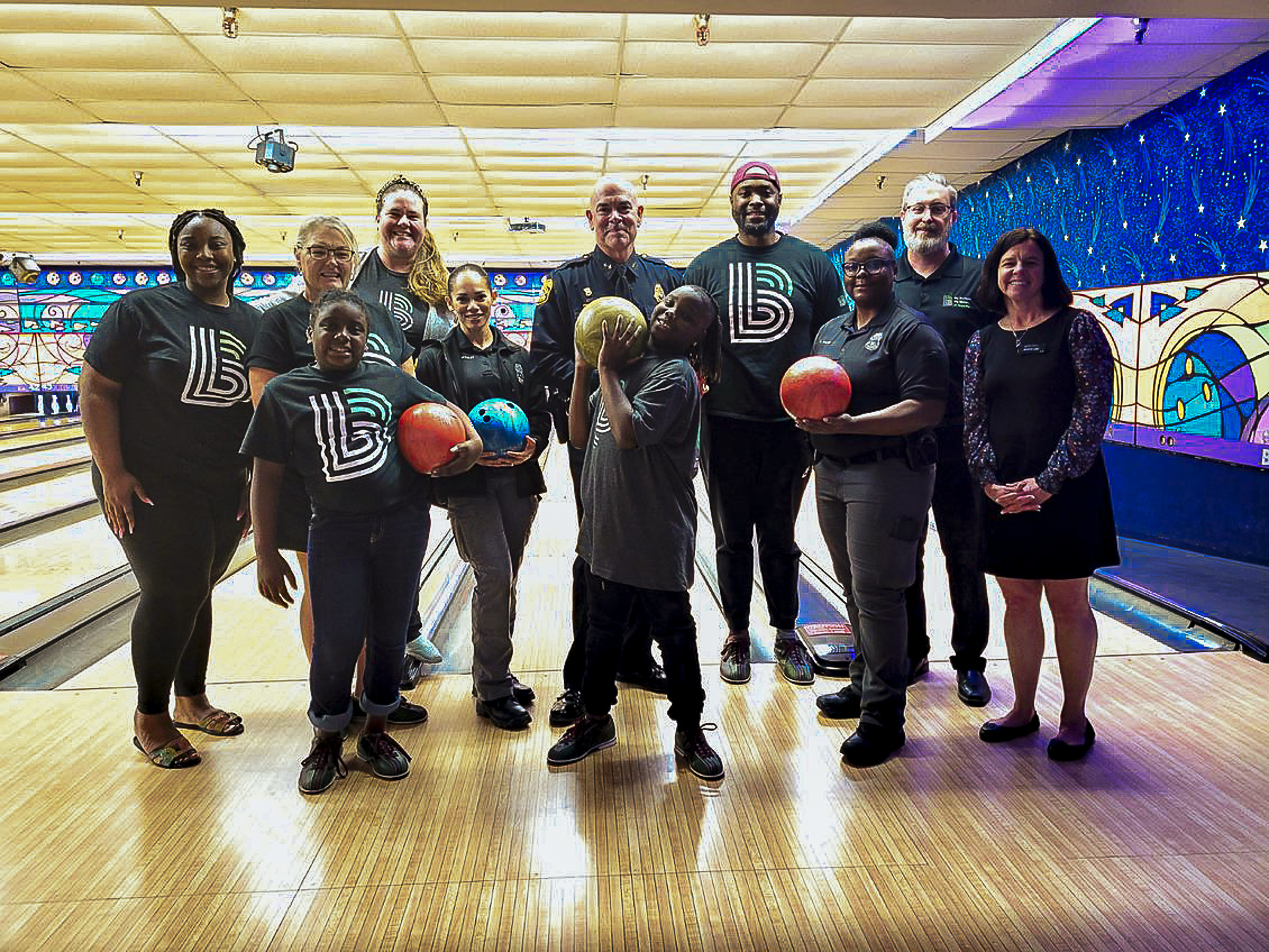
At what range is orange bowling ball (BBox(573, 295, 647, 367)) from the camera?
2.11m

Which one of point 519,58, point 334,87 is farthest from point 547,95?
point 334,87

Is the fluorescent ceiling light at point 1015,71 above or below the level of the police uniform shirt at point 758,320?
above

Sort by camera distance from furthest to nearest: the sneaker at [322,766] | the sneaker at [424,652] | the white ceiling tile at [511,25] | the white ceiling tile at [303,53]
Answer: the white ceiling tile at [303,53], the white ceiling tile at [511,25], the sneaker at [424,652], the sneaker at [322,766]

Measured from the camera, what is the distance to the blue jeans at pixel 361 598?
6.90 feet

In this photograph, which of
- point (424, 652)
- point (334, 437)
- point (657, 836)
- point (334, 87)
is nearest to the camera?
point (657, 836)

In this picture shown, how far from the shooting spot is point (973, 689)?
2707 millimetres

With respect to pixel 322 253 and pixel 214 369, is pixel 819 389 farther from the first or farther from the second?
pixel 214 369

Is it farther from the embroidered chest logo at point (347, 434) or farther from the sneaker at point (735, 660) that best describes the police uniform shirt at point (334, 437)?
the sneaker at point (735, 660)

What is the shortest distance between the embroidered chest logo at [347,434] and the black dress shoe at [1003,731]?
1716 millimetres

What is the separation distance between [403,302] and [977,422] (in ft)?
5.37

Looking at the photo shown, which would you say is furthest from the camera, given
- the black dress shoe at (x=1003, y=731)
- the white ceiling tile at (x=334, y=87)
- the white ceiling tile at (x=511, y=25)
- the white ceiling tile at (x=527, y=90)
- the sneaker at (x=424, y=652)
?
the white ceiling tile at (x=527, y=90)

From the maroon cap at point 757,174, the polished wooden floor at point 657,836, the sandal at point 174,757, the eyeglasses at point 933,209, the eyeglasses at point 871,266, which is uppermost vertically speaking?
the maroon cap at point 757,174

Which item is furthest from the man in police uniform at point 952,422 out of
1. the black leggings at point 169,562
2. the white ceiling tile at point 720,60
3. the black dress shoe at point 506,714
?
the white ceiling tile at point 720,60

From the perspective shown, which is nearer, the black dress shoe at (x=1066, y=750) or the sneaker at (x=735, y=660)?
the black dress shoe at (x=1066, y=750)
